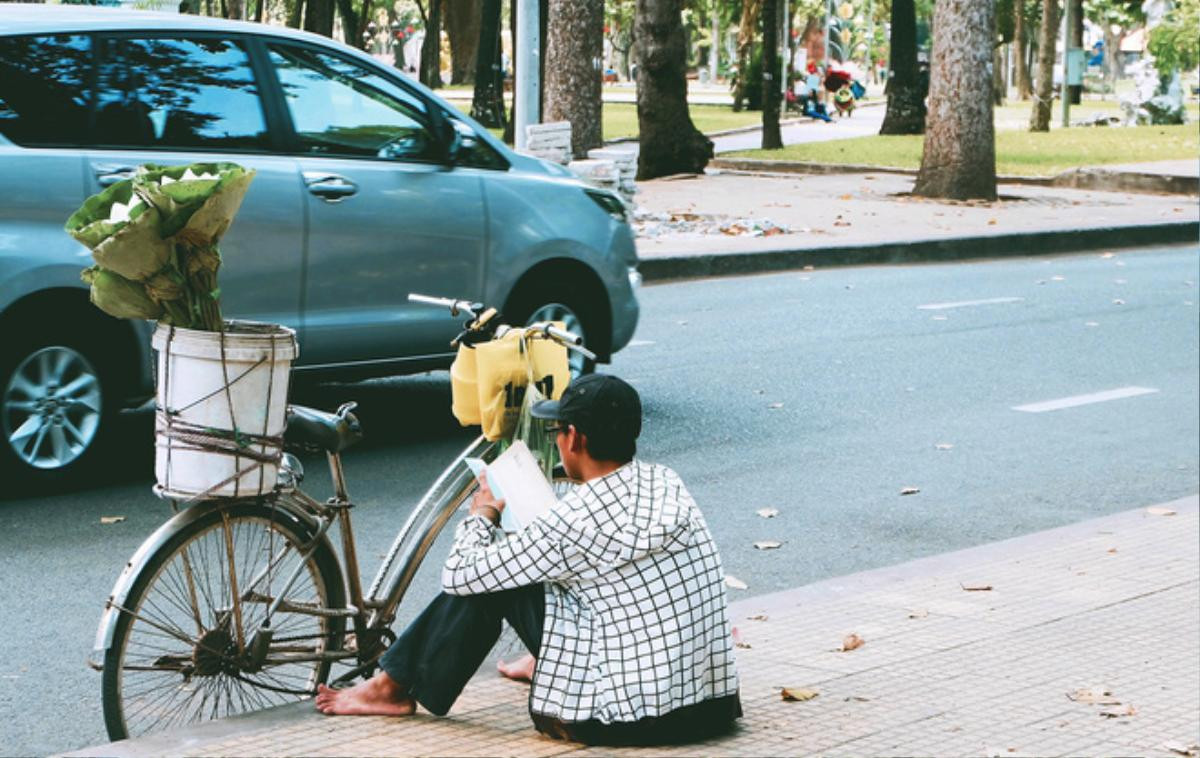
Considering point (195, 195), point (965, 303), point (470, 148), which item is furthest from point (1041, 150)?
point (195, 195)

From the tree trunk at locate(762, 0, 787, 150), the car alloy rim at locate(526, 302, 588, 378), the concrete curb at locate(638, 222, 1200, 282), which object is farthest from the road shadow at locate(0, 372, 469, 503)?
the tree trunk at locate(762, 0, 787, 150)

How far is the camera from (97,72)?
7.26 m

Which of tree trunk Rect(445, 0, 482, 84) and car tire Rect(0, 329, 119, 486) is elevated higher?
tree trunk Rect(445, 0, 482, 84)

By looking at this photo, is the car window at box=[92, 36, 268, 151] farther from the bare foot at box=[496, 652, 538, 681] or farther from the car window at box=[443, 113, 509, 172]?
the bare foot at box=[496, 652, 538, 681]

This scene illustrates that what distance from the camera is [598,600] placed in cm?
420

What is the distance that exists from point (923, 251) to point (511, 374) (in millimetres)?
13186

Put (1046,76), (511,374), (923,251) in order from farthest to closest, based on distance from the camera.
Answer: (1046,76), (923,251), (511,374)

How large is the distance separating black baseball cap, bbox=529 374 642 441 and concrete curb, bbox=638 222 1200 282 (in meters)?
10.5

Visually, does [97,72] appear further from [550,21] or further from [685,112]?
[685,112]

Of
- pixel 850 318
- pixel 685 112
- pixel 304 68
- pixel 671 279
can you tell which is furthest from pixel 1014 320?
pixel 685 112

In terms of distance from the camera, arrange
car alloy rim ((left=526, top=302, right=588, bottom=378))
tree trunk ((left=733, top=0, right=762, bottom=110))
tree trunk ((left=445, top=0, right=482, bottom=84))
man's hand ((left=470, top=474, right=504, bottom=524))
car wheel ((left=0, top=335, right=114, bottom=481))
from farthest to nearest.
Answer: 1. tree trunk ((left=445, top=0, right=482, bottom=84))
2. tree trunk ((left=733, top=0, right=762, bottom=110))
3. car alloy rim ((left=526, top=302, right=588, bottom=378))
4. car wheel ((left=0, top=335, right=114, bottom=481))
5. man's hand ((left=470, top=474, right=504, bottom=524))

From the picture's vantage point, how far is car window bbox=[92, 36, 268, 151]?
730 centimetres

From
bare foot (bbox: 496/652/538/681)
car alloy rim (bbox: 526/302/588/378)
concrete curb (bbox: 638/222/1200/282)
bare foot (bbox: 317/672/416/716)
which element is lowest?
concrete curb (bbox: 638/222/1200/282)

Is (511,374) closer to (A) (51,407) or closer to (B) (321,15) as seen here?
(A) (51,407)
